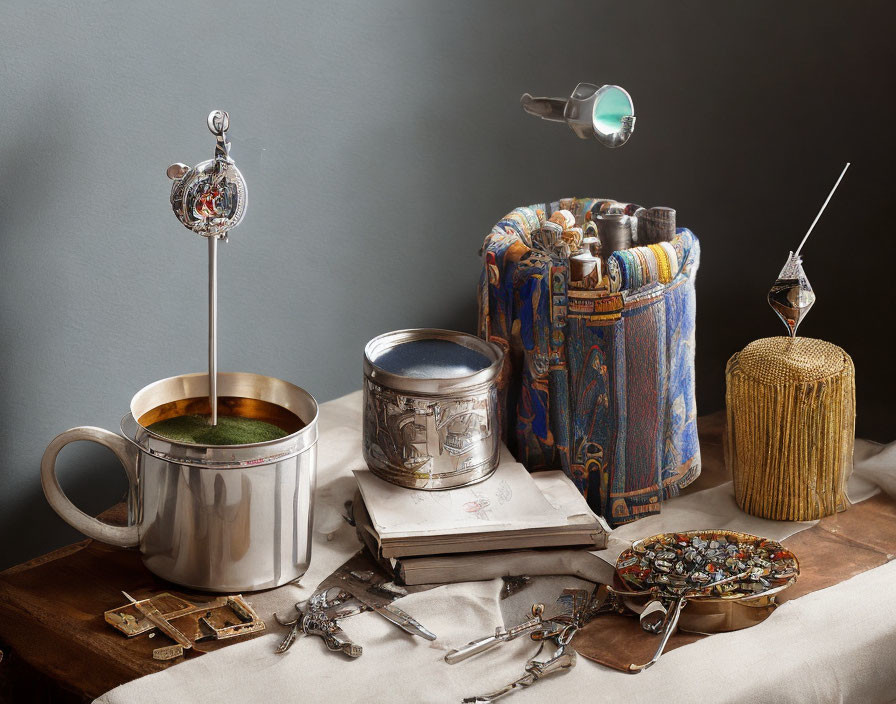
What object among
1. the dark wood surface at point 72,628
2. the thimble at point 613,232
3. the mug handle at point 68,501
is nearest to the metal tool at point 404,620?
the dark wood surface at point 72,628

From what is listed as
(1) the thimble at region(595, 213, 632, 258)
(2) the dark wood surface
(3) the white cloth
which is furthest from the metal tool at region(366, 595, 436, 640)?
(1) the thimble at region(595, 213, 632, 258)

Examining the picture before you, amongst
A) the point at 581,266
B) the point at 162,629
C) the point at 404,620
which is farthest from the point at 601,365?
the point at 162,629

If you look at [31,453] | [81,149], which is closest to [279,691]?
[31,453]

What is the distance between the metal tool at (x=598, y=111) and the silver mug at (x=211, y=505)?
0.38 meters

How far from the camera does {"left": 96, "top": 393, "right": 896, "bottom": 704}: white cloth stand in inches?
30.7

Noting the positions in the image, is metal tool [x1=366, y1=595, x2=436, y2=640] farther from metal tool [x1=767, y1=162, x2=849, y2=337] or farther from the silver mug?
metal tool [x1=767, y1=162, x2=849, y2=337]

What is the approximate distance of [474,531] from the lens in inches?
36.3

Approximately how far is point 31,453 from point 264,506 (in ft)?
1.00

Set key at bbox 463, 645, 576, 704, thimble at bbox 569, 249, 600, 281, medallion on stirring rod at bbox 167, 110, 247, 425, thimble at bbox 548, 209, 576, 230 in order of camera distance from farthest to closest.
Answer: thimble at bbox 548, 209, 576, 230
thimble at bbox 569, 249, 600, 281
medallion on stirring rod at bbox 167, 110, 247, 425
key at bbox 463, 645, 576, 704

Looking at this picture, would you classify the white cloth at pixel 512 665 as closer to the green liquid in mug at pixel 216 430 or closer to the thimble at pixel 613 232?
the green liquid in mug at pixel 216 430

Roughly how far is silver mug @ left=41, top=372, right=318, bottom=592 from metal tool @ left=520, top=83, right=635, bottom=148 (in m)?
0.38

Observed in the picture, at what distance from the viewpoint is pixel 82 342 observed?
1.03 metres

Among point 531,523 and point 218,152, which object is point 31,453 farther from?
point 531,523

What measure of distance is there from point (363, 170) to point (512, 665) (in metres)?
0.64
